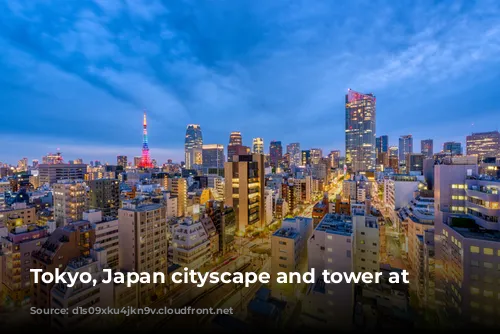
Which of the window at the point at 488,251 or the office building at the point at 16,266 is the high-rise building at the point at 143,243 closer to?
the office building at the point at 16,266

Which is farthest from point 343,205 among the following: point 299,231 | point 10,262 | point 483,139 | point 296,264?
point 483,139

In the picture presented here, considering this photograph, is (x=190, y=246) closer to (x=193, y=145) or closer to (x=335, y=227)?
(x=335, y=227)

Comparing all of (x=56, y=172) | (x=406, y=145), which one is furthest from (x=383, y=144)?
(x=56, y=172)

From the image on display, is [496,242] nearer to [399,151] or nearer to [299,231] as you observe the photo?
[299,231]

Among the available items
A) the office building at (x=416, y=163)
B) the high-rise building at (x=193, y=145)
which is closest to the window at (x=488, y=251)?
the office building at (x=416, y=163)

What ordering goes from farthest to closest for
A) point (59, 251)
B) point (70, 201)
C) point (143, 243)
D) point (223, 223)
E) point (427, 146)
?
point (427, 146)
point (70, 201)
point (223, 223)
point (143, 243)
point (59, 251)

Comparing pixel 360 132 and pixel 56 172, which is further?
pixel 360 132

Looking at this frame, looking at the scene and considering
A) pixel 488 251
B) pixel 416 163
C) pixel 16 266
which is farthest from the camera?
pixel 416 163

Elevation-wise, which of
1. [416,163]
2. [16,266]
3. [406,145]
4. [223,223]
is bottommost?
[16,266]

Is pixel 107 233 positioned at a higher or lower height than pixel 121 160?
lower
